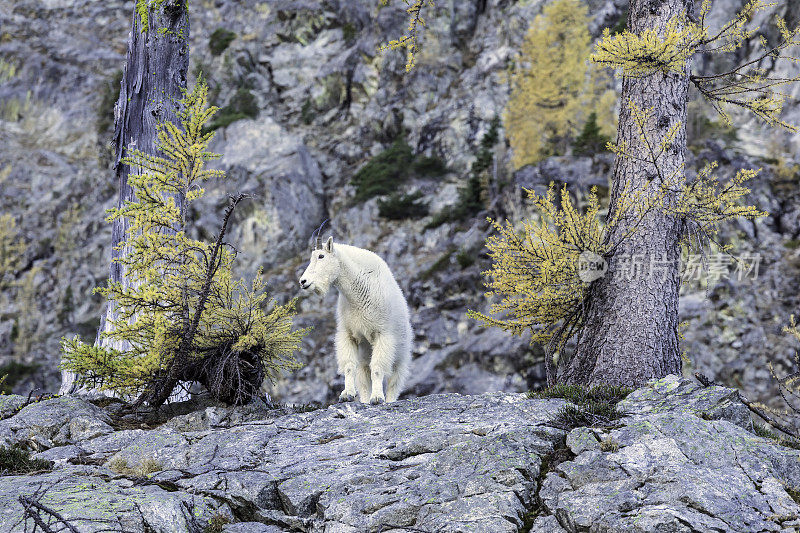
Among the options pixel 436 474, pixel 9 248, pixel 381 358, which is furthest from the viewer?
pixel 9 248

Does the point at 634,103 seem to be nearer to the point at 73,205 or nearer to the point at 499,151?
the point at 499,151

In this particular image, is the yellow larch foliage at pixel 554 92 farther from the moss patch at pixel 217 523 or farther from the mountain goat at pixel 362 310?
the moss patch at pixel 217 523

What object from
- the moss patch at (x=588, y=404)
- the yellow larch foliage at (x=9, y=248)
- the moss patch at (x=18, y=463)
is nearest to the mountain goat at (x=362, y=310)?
the moss patch at (x=588, y=404)

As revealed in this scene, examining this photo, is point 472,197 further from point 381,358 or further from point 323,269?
point 323,269

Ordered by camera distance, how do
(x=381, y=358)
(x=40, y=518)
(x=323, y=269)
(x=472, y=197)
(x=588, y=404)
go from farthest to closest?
1. (x=472, y=197)
2. (x=381, y=358)
3. (x=323, y=269)
4. (x=588, y=404)
5. (x=40, y=518)

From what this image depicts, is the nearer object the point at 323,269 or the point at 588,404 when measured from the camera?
the point at 588,404

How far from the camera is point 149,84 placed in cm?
911

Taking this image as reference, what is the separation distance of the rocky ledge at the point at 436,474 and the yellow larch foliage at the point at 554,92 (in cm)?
2232

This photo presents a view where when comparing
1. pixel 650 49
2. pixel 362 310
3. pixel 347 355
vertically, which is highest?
pixel 650 49

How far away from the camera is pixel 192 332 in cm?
695

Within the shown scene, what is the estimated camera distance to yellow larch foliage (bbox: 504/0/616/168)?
88.7ft

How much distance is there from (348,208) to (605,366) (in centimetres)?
2610

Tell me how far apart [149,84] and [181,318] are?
3887 mm

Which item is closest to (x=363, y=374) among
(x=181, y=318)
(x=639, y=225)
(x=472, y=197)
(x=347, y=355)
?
(x=347, y=355)
